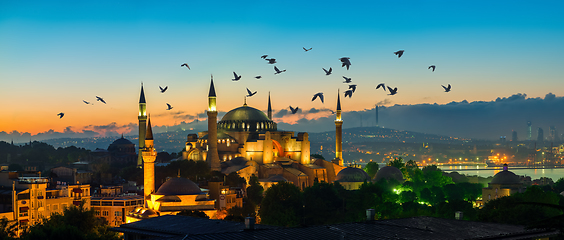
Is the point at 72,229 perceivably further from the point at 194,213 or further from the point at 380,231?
the point at 194,213

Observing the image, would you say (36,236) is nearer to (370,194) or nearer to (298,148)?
(370,194)

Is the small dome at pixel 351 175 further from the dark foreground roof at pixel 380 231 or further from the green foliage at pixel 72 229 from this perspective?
the dark foreground roof at pixel 380 231

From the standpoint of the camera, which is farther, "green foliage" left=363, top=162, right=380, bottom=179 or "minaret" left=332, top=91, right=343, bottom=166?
"green foliage" left=363, top=162, right=380, bottom=179

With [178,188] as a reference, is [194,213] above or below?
below

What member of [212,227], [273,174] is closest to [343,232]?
[212,227]

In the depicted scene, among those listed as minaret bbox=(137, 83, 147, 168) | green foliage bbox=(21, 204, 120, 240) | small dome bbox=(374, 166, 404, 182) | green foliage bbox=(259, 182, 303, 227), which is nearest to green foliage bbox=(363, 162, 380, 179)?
small dome bbox=(374, 166, 404, 182)

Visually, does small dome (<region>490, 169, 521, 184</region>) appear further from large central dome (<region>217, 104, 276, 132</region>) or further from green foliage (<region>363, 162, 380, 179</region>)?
large central dome (<region>217, 104, 276, 132</region>)

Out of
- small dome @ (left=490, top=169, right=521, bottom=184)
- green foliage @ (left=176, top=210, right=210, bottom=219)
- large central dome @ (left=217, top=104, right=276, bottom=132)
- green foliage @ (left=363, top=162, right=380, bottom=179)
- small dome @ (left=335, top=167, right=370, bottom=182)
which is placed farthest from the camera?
green foliage @ (left=363, top=162, right=380, bottom=179)

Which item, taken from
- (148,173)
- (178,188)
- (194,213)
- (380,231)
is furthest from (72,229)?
(148,173)
